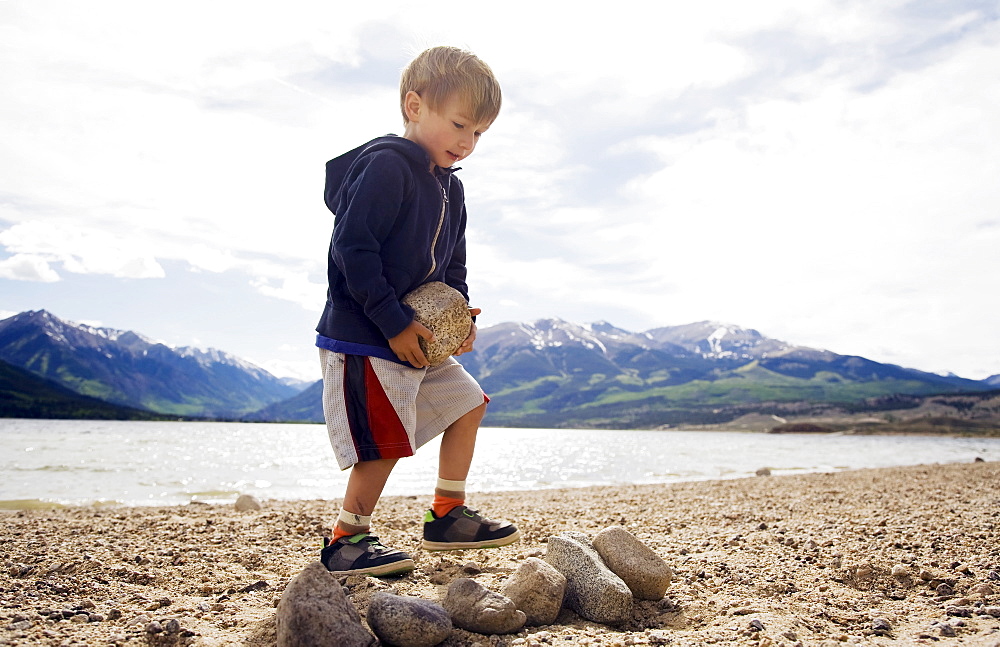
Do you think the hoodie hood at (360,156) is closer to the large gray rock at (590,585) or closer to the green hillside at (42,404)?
the large gray rock at (590,585)

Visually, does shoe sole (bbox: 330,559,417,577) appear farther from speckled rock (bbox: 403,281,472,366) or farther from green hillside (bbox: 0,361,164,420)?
green hillside (bbox: 0,361,164,420)

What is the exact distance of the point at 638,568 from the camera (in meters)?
3.56

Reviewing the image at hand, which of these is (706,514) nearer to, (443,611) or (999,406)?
(443,611)

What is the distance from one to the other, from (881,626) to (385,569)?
8.50 feet

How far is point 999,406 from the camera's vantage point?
151500mm

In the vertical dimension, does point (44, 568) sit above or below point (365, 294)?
below

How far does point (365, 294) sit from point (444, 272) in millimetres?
915

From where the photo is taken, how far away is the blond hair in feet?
12.1

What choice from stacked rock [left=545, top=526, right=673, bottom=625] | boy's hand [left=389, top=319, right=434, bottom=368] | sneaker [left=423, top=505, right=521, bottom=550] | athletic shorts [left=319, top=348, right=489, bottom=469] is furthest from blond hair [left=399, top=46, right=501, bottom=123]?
stacked rock [left=545, top=526, right=673, bottom=625]

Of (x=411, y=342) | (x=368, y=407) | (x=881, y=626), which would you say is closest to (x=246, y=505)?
(x=368, y=407)

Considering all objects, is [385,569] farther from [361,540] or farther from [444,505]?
[444,505]

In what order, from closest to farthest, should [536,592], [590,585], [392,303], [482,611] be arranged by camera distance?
[482,611] → [536,592] → [590,585] → [392,303]

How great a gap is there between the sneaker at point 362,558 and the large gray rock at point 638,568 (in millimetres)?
1211

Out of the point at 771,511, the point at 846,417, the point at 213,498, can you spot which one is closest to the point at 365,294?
the point at 771,511
